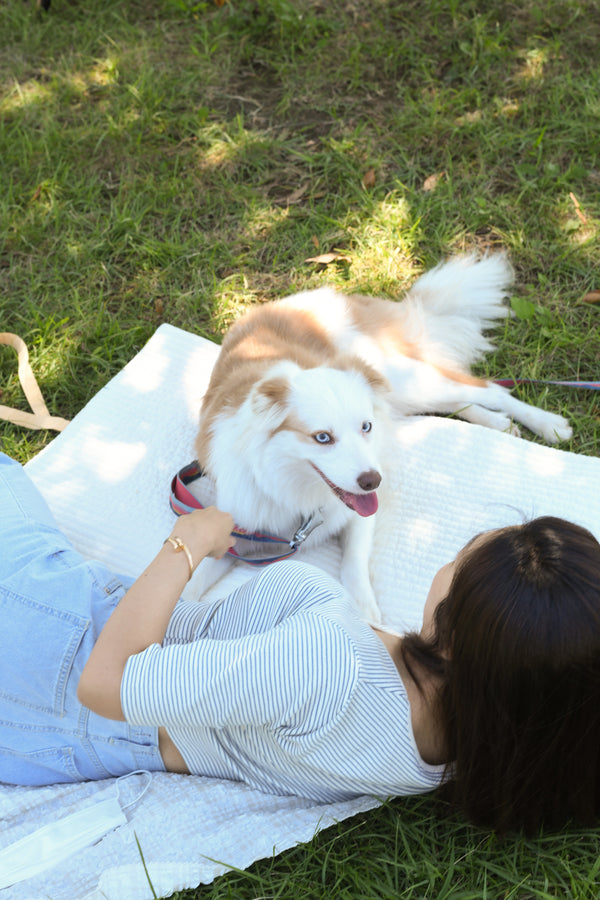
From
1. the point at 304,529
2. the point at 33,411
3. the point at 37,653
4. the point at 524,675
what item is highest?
the point at 524,675

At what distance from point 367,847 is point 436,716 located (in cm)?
58

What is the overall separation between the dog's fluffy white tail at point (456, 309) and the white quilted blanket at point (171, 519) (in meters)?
0.45

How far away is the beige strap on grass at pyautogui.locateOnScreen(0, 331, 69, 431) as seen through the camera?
3.15m

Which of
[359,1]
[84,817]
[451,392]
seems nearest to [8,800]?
[84,817]

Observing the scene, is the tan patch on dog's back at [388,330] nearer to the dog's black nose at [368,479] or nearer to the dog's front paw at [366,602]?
the dog's black nose at [368,479]

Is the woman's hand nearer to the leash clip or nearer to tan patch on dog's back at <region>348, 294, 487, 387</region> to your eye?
the leash clip

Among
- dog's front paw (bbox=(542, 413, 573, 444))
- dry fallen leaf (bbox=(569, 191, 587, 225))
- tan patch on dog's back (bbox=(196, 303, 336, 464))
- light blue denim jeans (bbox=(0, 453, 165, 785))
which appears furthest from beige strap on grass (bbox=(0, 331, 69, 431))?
dry fallen leaf (bbox=(569, 191, 587, 225))

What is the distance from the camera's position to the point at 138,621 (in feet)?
5.30

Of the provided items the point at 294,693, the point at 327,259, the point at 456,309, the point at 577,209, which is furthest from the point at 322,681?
the point at 577,209

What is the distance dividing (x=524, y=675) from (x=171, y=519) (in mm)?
1701

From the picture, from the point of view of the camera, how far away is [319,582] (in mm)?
1656

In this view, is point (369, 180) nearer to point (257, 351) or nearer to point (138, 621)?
point (257, 351)

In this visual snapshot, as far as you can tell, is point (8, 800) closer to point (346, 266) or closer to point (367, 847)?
point (367, 847)

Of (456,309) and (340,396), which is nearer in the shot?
(340,396)
